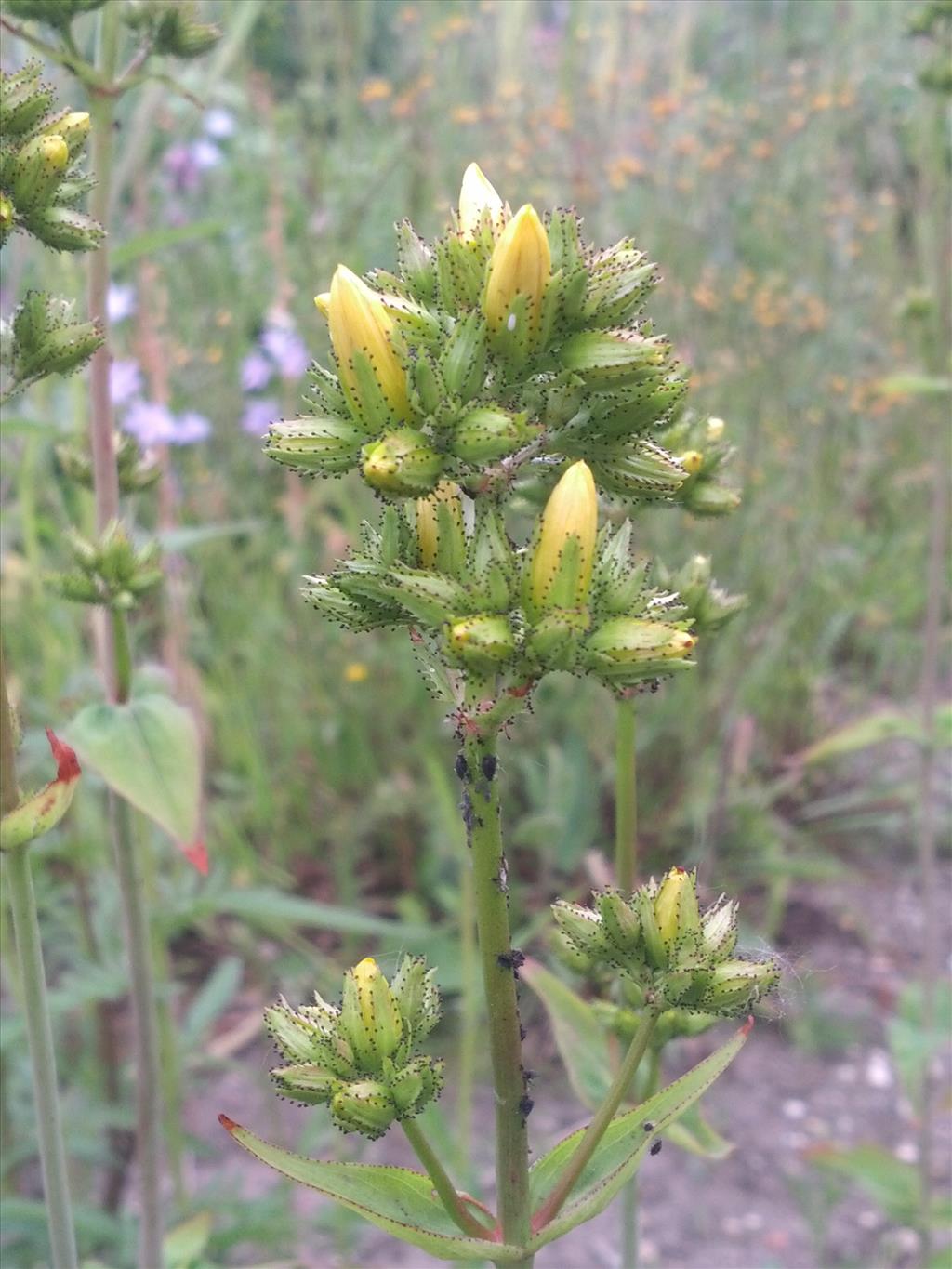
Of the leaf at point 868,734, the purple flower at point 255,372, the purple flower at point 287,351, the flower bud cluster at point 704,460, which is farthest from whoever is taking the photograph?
the purple flower at point 255,372

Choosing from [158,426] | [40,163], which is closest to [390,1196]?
[40,163]

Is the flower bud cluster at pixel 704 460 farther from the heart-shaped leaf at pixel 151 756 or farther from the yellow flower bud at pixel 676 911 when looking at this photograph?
the heart-shaped leaf at pixel 151 756

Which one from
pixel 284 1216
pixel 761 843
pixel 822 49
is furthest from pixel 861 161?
pixel 284 1216

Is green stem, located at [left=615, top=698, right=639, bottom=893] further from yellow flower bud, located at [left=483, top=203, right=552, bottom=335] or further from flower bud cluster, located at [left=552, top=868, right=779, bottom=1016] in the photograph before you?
yellow flower bud, located at [left=483, top=203, right=552, bottom=335]

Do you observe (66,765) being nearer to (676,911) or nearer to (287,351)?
(676,911)

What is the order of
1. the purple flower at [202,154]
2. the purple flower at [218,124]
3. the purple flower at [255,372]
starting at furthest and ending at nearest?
1. the purple flower at [218,124]
2. the purple flower at [202,154]
3. the purple flower at [255,372]

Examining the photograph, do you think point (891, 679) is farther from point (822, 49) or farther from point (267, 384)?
point (822, 49)

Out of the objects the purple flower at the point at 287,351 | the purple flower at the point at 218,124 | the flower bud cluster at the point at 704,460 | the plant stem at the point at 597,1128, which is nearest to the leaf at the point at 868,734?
the flower bud cluster at the point at 704,460
